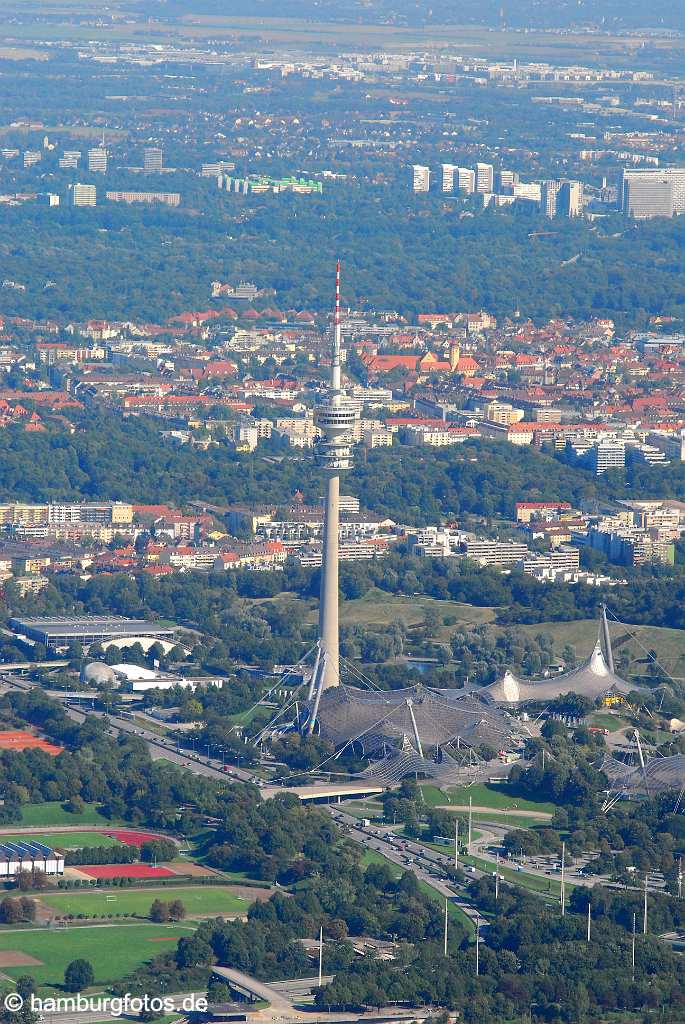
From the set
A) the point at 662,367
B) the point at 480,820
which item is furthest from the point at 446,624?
the point at 662,367

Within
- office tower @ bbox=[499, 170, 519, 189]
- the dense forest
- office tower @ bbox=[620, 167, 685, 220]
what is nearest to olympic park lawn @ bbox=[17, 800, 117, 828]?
the dense forest

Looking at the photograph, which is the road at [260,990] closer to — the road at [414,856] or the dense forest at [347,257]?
the road at [414,856]

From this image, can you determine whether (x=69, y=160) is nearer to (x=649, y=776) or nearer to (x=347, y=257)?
(x=347, y=257)

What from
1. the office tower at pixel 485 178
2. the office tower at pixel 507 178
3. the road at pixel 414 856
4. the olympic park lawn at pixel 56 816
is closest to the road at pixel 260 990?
the road at pixel 414 856

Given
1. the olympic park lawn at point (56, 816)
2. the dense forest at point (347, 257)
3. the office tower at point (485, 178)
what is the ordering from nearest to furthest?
the olympic park lawn at point (56, 816)
the dense forest at point (347, 257)
the office tower at point (485, 178)

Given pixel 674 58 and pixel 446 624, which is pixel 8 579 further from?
pixel 674 58

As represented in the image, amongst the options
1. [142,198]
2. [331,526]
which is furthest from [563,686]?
[142,198]

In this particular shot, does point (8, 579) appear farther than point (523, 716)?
Yes
